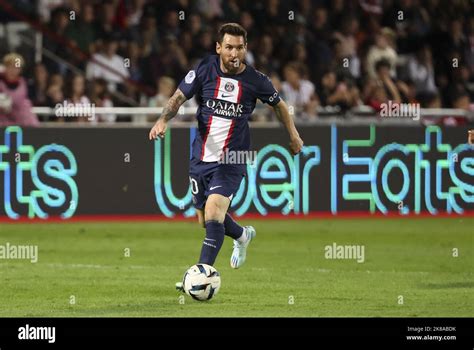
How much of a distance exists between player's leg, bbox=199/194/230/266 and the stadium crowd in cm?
859

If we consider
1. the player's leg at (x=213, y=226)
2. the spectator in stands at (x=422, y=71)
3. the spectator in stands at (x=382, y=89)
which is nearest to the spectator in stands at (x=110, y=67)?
the spectator in stands at (x=382, y=89)

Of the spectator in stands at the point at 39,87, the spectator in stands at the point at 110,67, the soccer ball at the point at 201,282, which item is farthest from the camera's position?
the spectator in stands at the point at 110,67

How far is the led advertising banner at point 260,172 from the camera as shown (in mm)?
19344

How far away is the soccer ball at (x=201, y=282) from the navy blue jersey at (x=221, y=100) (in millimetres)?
1211

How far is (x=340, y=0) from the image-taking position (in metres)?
24.4

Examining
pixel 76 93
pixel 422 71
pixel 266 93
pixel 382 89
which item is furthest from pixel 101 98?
pixel 266 93

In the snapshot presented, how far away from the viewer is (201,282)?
12.0 m

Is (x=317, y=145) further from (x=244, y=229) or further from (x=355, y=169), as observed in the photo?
(x=244, y=229)

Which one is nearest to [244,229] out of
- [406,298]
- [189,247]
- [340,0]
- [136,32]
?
[406,298]

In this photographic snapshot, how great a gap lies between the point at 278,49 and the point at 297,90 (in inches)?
59.0

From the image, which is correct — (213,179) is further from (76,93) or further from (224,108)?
(76,93)

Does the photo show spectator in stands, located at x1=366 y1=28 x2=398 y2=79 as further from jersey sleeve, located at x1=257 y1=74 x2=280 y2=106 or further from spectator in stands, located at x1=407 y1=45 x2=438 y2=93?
jersey sleeve, located at x1=257 y1=74 x2=280 y2=106

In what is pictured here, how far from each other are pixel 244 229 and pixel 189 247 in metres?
3.58

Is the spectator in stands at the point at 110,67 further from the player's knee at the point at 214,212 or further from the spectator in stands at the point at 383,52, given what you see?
the player's knee at the point at 214,212
